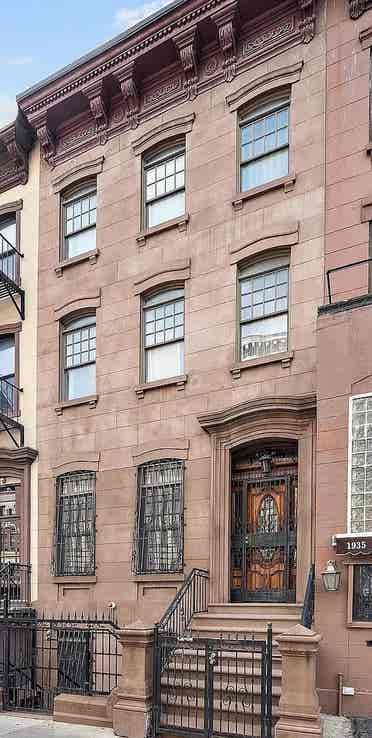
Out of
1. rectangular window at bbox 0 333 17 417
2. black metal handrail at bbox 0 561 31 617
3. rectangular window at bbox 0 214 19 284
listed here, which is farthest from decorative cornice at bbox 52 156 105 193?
black metal handrail at bbox 0 561 31 617

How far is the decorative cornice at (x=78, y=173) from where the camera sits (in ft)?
51.6

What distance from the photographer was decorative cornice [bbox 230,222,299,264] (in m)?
12.4

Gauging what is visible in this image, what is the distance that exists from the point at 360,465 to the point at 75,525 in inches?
269

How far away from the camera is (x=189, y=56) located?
1414 cm

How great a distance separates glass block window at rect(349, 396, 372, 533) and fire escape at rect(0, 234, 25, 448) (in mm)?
8138

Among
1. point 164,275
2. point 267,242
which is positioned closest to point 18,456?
point 164,275

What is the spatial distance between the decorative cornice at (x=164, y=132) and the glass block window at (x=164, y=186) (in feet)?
0.80

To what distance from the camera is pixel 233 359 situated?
42.6ft

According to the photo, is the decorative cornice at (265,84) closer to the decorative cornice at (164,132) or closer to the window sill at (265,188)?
the decorative cornice at (164,132)

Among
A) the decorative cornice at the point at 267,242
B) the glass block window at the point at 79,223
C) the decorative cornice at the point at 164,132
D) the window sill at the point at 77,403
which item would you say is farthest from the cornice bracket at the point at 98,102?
A: the window sill at the point at 77,403

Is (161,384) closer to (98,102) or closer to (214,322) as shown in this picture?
(214,322)

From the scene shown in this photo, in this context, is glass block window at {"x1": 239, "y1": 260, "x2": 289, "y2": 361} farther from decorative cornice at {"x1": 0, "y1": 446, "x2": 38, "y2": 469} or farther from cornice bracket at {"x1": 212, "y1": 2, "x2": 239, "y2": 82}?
decorative cornice at {"x1": 0, "y1": 446, "x2": 38, "y2": 469}

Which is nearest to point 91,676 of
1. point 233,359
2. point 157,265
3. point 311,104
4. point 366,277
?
point 233,359

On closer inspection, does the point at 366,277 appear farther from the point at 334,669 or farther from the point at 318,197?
the point at 334,669
